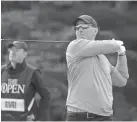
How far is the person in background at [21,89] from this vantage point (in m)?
3.54

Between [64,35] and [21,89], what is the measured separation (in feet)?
1.88

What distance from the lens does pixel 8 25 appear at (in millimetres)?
3746

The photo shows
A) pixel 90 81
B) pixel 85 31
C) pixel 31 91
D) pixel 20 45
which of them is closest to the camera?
pixel 90 81

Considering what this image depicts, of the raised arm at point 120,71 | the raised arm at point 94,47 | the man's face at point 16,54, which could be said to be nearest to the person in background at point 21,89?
the man's face at point 16,54

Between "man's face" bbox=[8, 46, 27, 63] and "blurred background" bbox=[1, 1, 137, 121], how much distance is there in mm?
50

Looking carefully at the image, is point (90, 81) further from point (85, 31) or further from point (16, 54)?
point (16, 54)

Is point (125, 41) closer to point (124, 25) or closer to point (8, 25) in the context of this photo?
point (124, 25)

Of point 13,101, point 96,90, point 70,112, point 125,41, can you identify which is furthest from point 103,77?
point 13,101

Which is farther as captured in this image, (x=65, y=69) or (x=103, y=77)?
(x=65, y=69)

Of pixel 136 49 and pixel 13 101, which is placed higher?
pixel 136 49

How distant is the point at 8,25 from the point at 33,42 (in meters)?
0.30

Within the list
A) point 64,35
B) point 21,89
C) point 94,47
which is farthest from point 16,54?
point 94,47

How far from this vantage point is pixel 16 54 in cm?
367

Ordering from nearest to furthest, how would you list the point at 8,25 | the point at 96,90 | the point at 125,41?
the point at 96,90, the point at 125,41, the point at 8,25
